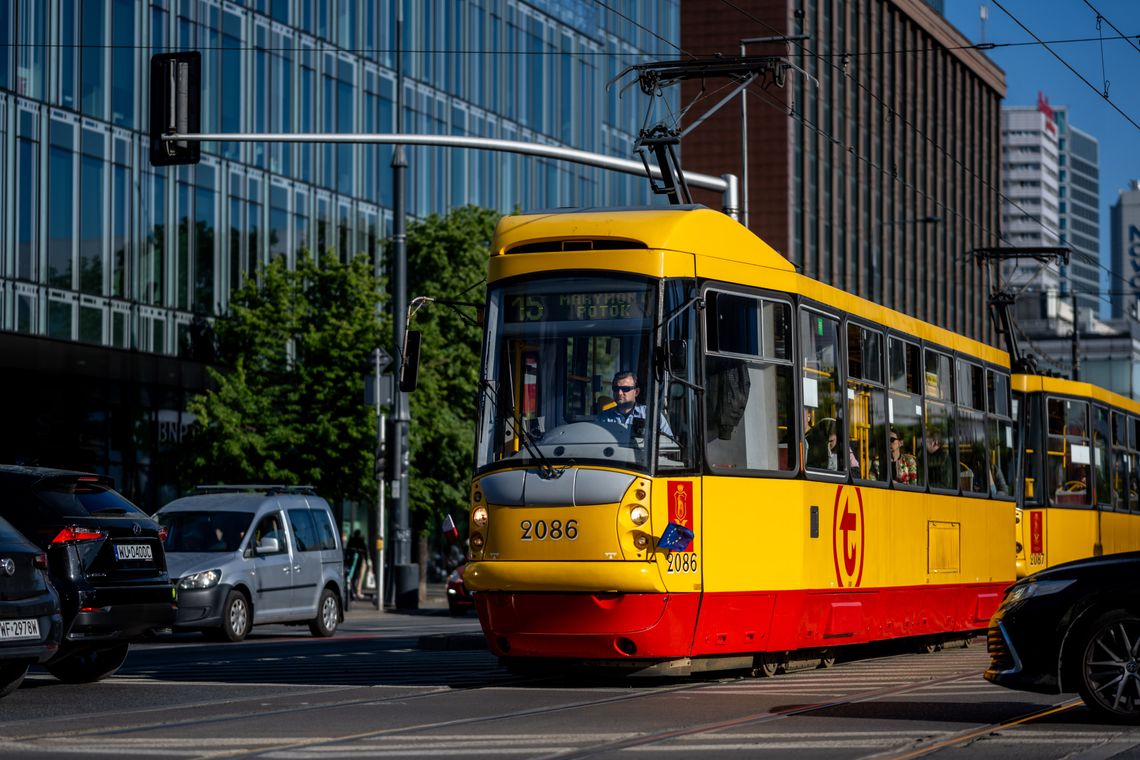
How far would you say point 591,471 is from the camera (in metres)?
13.8

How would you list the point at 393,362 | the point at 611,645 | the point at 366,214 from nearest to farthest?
the point at 611,645, the point at 393,362, the point at 366,214

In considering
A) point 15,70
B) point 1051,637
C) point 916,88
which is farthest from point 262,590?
point 916,88

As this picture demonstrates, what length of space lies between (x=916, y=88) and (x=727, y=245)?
84.4 meters

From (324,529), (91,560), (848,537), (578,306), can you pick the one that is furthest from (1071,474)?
(91,560)

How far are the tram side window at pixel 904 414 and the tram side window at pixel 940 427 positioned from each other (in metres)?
0.27

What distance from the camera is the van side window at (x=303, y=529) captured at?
24656 millimetres

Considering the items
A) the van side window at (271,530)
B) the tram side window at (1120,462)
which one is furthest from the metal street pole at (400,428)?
the tram side window at (1120,462)

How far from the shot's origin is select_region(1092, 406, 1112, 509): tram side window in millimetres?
27344

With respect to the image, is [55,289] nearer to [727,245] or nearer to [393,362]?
[393,362]

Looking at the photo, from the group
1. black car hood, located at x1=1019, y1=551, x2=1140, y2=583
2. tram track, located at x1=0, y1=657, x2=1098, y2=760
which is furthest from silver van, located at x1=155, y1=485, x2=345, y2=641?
black car hood, located at x1=1019, y1=551, x2=1140, y2=583

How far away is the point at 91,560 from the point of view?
1490 cm

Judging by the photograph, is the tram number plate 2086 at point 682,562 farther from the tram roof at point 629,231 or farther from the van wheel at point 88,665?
the van wheel at point 88,665

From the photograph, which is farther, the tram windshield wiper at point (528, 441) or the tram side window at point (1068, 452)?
the tram side window at point (1068, 452)

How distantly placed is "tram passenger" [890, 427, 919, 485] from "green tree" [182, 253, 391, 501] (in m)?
20.5
